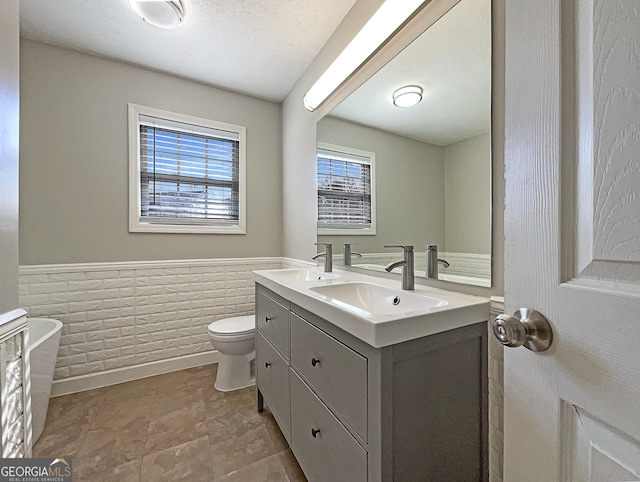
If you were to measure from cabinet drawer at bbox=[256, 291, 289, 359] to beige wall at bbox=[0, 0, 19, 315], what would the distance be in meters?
0.96

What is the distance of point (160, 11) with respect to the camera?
1557 mm

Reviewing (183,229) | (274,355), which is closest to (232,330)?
(274,355)

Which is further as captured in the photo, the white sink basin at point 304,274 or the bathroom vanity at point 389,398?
the white sink basin at point 304,274

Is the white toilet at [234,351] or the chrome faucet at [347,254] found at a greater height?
the chrome faucet at [347,254]

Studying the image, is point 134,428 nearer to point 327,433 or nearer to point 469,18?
point 327,433

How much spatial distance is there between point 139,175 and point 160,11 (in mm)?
1125

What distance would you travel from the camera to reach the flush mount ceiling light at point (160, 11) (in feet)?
4.95

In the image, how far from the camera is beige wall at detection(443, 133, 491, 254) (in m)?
0.98

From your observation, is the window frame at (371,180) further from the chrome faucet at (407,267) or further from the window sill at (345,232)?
the chrome faucet at (407,267)

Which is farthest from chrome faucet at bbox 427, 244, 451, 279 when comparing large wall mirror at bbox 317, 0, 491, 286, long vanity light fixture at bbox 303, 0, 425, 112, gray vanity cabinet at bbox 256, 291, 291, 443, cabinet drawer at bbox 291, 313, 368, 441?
long vanity light fixture at bbox 303, 0, 425, 112

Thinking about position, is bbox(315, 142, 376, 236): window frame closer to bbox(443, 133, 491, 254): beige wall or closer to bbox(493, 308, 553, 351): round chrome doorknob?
bbox(443, 133, 491, 254): beige wall

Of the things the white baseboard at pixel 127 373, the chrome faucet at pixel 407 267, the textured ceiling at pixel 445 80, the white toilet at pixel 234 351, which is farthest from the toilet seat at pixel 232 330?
the textured ceiling at pixel 445 80

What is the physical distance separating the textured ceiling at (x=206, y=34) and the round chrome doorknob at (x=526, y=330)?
1856 mm

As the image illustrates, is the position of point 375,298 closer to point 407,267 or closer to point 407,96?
point 407,267
